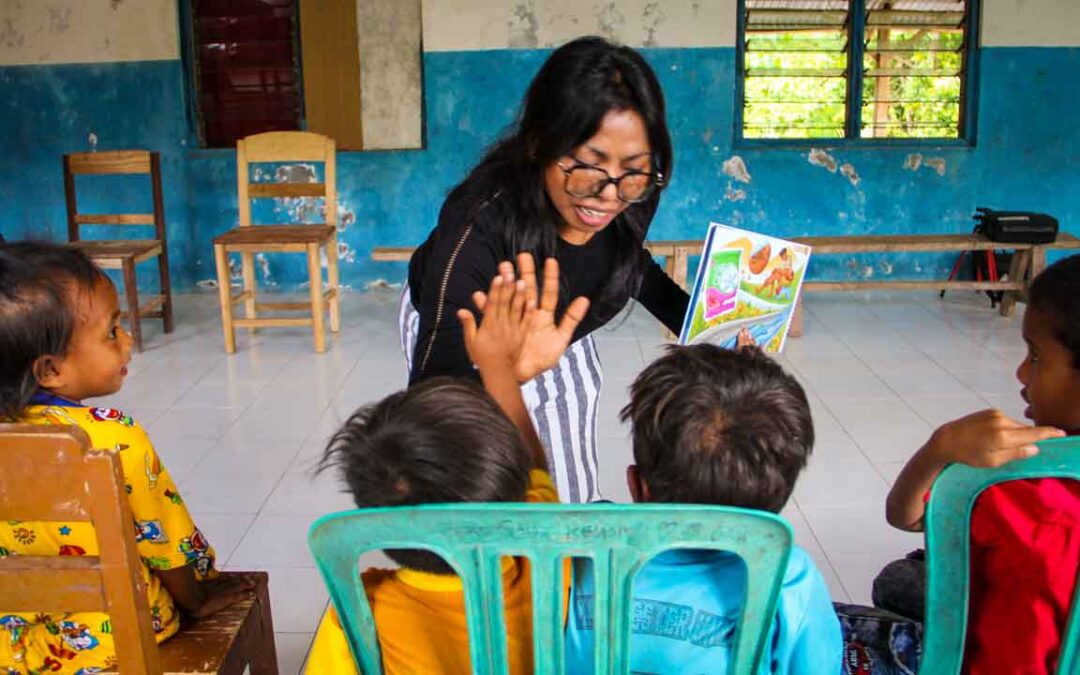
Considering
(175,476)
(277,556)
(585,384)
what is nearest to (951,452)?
(585,384)

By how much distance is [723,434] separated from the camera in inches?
44.1

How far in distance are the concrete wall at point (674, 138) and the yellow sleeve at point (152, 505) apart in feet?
15.1

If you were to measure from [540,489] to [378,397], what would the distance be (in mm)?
2732

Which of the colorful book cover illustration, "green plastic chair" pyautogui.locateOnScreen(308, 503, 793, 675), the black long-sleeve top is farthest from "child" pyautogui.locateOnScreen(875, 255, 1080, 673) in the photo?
the black long-sleeve top

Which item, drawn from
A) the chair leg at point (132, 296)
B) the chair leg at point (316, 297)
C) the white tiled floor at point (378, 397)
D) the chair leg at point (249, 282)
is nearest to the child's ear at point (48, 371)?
the white tiled floor at point (378, 397)

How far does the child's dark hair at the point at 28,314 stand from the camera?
1.32 metres

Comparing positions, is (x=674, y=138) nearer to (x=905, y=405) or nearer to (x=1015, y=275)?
(x=1015, y=275)

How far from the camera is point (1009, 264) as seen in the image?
5520mm

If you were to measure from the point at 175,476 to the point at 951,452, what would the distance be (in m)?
2.66

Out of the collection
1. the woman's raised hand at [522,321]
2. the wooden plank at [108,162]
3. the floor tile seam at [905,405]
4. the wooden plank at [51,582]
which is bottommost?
the floor tile seam at [905,405]

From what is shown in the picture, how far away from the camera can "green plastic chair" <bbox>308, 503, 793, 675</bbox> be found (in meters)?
0.93

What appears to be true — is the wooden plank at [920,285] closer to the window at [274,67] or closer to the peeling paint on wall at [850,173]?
the peeling paint on wall at [850,173]

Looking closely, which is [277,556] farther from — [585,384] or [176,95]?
[176,95]

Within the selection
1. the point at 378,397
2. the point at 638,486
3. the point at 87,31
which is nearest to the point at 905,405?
the point at 378,397
